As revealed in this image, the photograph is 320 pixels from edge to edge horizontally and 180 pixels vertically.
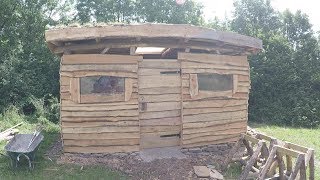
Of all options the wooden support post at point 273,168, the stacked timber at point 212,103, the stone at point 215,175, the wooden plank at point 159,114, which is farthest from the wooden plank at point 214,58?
the wooden support post at point 273,168

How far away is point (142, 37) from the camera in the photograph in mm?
9570

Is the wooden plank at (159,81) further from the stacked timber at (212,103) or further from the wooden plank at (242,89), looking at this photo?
the wooden plank at (242,89)

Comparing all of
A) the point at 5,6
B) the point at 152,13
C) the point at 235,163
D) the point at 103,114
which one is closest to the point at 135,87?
the point at 103,114

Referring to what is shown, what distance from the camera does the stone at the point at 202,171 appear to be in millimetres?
8925

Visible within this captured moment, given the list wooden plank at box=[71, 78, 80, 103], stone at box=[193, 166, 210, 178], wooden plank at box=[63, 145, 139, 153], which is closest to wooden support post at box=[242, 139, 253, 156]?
Result: stone at box=[193, 166, 210, 178]

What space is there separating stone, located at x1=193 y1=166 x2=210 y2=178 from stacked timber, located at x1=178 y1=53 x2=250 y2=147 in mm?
1340

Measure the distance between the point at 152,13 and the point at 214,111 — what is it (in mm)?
19171

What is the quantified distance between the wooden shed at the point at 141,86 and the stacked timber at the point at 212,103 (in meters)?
0.03

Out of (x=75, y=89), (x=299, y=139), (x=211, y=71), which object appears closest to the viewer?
(x=75, y=89)

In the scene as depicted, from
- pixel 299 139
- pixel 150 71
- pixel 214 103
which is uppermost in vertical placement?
pixel 150 71

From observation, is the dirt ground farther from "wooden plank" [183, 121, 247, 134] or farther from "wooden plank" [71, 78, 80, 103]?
"wooden plank" [71, 78, 80, 103]

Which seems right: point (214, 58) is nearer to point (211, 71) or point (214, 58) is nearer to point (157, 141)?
point (211, 71)

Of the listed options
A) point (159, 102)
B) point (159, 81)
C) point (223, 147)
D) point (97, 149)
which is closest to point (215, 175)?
point (223, 147)

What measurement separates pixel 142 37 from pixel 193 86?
212 centimetres
